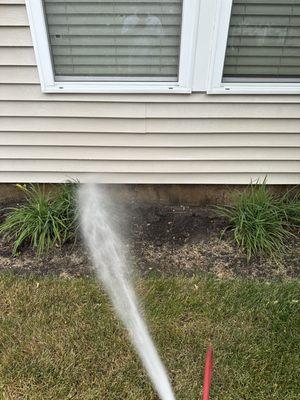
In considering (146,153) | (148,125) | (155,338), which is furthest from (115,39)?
(155,338)

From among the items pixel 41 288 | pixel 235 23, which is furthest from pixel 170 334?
pixel 235 23

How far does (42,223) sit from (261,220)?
5.67ft

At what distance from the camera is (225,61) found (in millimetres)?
2682

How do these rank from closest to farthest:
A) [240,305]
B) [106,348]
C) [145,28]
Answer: [106,348]
[240,305]
[145,28]

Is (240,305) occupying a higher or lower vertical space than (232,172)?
lower

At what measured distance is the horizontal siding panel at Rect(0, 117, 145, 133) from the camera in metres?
2.96

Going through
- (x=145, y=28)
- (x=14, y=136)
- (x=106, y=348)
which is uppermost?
(x=145, y=28)

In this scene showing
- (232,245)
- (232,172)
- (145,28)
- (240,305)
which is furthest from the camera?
(232,172)

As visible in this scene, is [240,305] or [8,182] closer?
[240,305]

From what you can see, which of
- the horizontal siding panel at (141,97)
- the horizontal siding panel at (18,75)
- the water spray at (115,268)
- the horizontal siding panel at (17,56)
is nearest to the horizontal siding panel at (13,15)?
the horizontal siding panel at (17,56)

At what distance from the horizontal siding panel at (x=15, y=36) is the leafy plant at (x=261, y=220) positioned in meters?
2.02

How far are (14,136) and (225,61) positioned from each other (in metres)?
1.76

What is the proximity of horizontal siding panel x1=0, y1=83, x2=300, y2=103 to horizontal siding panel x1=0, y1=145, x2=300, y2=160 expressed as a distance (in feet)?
1.38

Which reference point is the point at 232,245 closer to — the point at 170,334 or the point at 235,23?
the point at 170,334
